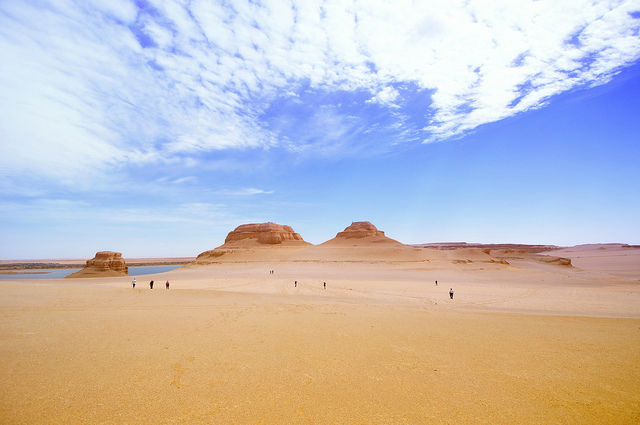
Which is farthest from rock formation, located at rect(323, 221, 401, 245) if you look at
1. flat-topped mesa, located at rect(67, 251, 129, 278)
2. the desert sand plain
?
the desert sand plain

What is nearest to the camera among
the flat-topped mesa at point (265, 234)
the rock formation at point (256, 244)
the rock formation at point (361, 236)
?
the rock formation at point (256, 244)

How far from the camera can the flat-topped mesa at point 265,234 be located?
338 feet

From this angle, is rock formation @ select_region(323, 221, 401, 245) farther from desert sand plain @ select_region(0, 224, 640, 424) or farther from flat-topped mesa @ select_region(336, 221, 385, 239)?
desert sand plain @ select_region(0, 224, 640, 424)

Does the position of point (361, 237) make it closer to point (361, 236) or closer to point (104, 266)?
point (361, 236)

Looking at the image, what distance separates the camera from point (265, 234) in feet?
346

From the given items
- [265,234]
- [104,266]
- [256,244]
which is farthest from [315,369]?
[265,234]

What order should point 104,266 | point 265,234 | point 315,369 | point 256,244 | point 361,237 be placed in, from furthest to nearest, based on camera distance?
point 265,234, point 361,237, point 256,244, point 104,266, point 315,369

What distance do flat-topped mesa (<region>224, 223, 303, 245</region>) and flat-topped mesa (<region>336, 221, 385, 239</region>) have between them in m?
18.5

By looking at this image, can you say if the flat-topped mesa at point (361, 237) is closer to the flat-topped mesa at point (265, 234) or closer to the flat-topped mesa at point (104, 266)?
the flat-topped mesa at point (265, 234)

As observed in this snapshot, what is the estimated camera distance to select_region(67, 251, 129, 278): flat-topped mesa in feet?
180

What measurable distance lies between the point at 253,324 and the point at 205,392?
5.85 m

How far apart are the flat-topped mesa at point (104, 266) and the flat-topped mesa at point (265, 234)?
48.2 m

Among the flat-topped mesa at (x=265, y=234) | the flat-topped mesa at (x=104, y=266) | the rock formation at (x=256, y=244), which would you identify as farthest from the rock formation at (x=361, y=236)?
the flat-topped mesa at (x=104, y=266)

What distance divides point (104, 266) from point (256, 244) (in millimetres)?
49357
